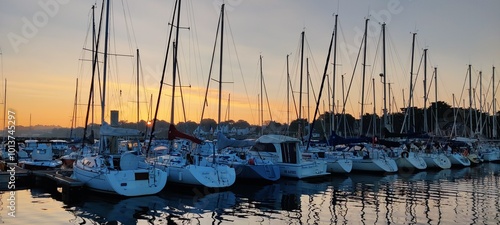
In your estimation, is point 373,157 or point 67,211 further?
point 373,157

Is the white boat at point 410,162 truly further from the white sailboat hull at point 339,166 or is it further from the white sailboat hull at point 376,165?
the white sailboat hull at point 339,166

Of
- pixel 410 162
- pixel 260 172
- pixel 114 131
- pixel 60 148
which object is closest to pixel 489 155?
pixel 410 162

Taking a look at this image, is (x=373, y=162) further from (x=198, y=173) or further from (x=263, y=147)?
(x=198, y=173)

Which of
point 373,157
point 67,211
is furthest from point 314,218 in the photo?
point 373,157

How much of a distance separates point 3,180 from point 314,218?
62.4ft

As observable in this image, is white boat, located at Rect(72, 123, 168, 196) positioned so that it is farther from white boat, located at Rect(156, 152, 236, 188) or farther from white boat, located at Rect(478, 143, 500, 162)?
white boat, located at Rect(478, 143, 500, 162)

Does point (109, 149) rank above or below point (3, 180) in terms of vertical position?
above

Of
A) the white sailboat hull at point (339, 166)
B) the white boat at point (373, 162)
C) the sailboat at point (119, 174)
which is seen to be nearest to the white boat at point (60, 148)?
the sailboat at point (119, 174)

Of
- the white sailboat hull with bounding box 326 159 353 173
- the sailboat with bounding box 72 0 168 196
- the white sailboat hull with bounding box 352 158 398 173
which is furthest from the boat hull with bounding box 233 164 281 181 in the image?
the white sailboat hull with bounding box 352 158 398 173

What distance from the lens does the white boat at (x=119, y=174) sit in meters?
21.9

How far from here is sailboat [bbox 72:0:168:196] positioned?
21922 millimetres

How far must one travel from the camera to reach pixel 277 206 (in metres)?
21.0

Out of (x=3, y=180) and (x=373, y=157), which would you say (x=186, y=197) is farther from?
(x=373, y=157)

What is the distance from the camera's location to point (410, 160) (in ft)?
135
